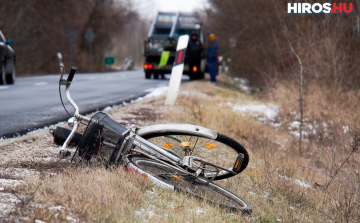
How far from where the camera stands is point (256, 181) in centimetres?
644

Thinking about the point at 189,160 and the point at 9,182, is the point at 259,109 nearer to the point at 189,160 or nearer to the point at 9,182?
the point at 189,160

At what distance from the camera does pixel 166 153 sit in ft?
15.5

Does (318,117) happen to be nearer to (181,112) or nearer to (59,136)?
(181,112)

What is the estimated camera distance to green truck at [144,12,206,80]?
23734 millimetres

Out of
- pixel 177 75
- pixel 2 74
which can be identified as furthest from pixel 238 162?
pixel 2 74

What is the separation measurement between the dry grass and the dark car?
666 centimetres

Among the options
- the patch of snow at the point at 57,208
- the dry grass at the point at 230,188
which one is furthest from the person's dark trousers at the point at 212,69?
the patch of snow at the point at 57,208

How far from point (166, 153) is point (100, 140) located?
1.82 ft

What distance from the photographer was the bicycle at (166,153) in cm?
461

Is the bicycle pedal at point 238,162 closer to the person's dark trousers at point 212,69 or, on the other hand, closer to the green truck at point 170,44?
the person's dark trousers at point 212,69

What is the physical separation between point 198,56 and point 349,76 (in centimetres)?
1019

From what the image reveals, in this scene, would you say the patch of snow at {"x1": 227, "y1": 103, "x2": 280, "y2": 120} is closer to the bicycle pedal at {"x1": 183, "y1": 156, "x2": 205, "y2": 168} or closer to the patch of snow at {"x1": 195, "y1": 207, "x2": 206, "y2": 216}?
the bicycle pedal at {"x1": 183, "y1": 156, "x2": 205, "y2": 168}

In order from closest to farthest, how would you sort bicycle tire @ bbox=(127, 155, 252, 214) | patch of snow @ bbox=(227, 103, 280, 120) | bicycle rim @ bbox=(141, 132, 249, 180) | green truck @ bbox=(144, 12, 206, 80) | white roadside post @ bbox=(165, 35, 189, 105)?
bicycle tire @ bbox=(127, 155, 252, 214)
bicycle rim @ bbox=(141, 132, 249, 180)
white roadside post @ bbox=(165, 35, 189, 105)
patch of snow @ bbox=(227, 103, 280, 120)
green truck @ bbox=(144, 12, 206, 80)

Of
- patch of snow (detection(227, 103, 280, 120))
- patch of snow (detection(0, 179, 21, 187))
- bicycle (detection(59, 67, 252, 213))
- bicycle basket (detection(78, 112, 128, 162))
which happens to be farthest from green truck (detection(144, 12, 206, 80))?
patch of snow (detection(0, 179, 21, 187))
